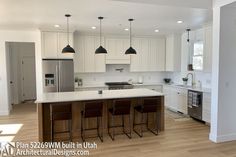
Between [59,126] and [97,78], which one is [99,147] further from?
[97,78]

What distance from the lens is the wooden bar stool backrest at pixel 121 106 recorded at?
4113 mm

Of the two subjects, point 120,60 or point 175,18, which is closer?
point 175,18

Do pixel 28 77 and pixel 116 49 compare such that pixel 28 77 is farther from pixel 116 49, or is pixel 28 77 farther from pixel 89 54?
pixel 116 49

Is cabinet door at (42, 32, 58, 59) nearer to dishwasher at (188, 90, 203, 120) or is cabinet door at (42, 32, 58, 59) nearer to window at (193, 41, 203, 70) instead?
dishwasher at (188, 90, 203, 120)

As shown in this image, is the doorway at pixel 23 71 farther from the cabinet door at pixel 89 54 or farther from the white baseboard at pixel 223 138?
the white baseboard at pixel 223 138

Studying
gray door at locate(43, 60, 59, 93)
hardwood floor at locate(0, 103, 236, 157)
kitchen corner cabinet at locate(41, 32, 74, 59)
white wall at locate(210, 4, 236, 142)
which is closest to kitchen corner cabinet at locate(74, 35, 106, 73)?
kitchen corner cabinet at locate(41, 32, 74, 59)

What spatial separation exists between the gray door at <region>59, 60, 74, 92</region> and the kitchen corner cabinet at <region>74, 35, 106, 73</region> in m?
0.72

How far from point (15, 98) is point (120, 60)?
4.70m

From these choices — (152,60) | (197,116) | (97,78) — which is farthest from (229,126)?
(97,78)

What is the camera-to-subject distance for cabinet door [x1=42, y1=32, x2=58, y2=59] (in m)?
6.01

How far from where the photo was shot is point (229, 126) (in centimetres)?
414

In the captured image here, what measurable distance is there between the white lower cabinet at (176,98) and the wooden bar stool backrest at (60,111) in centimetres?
370

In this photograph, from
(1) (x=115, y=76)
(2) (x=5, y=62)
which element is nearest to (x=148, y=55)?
(1) (x=115, y=76)

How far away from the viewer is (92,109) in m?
3.98
